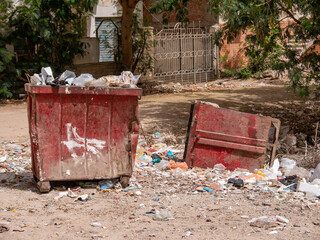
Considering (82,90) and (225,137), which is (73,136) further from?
(225,137)

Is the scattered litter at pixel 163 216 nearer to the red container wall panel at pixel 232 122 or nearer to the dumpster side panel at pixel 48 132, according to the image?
the dumpster side panel at pixel 48 132

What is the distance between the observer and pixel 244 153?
251 inches

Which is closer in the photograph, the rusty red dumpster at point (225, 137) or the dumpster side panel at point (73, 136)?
the dumpster side panel at point (73, 136)

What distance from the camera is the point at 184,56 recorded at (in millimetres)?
17562

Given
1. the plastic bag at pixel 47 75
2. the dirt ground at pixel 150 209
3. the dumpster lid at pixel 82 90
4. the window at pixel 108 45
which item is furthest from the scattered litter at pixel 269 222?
the window at pixel 108 45

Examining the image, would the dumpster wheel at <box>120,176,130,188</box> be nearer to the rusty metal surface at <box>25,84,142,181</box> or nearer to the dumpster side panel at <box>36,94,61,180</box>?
the rusty metal surface at <box>25,84,142,181</box>

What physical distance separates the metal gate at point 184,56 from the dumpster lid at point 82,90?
1127 centimetres

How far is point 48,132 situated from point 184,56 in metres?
12.6

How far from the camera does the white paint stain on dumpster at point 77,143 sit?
215 inches

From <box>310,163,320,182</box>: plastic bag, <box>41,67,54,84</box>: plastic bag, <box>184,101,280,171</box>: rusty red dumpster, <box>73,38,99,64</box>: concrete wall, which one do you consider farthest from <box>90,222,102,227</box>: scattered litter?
<box>73,38,99,64</box>: concrete wall

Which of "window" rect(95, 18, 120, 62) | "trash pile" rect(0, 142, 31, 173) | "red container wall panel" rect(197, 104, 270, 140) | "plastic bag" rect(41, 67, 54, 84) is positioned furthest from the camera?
"window" rect(95, 18, 120, 62)

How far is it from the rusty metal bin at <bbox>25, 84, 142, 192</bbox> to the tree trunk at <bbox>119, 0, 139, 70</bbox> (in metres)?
9.12

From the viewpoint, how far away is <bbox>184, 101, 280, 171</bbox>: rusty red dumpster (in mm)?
6242

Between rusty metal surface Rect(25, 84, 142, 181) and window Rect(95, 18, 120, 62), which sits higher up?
window Rect(95, 18, 120, 62)
